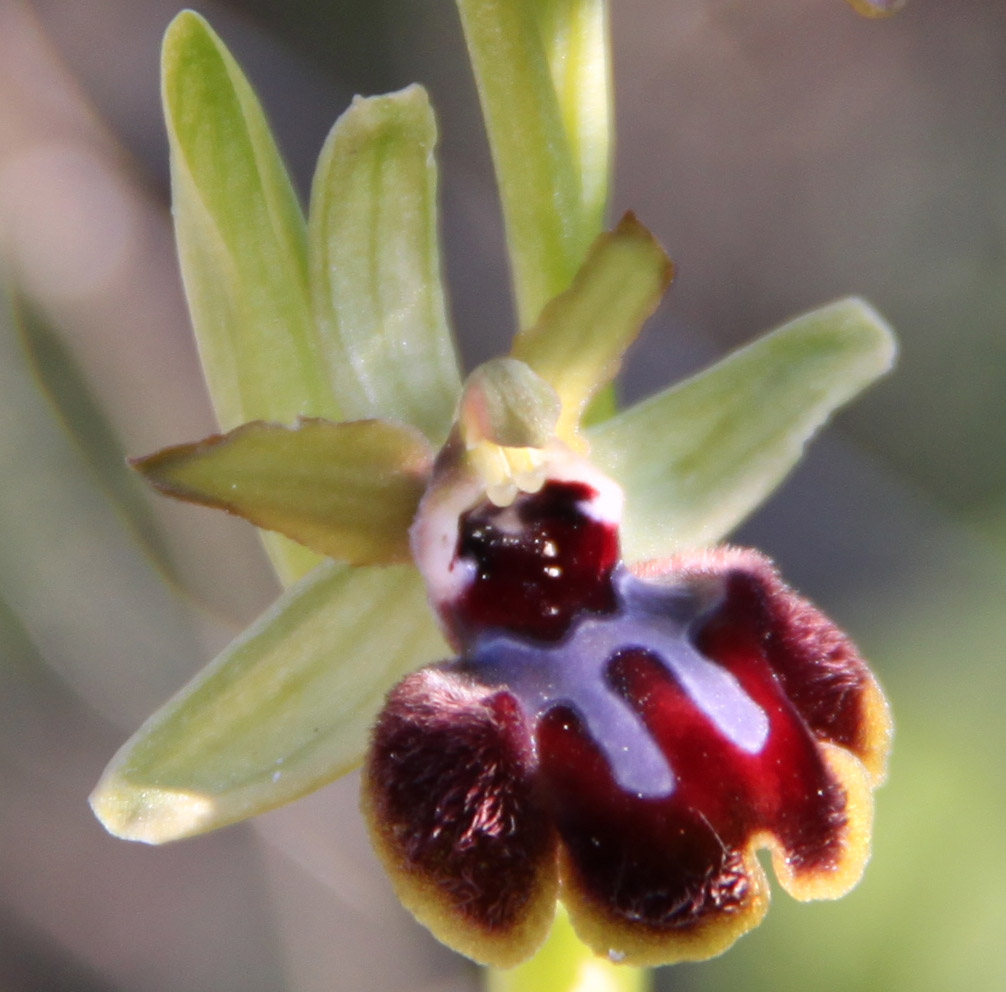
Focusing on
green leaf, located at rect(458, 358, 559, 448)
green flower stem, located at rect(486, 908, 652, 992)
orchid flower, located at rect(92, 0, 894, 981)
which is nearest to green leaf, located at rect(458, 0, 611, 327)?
orchid flower, located at rect(92, 0, 894, 981)

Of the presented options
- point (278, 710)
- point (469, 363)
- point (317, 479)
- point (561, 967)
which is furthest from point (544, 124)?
point (469, 363)

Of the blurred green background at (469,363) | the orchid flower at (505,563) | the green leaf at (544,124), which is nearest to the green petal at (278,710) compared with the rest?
the orchid flower at (505,563)

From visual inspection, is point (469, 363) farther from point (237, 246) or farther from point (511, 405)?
point (511, 405)

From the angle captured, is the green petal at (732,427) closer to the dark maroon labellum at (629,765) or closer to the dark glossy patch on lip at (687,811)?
the dark maroon labellum at (629,765)

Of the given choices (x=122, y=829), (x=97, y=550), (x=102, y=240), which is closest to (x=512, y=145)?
(x=122, y=829)

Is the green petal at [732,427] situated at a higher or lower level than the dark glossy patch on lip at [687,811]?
higher

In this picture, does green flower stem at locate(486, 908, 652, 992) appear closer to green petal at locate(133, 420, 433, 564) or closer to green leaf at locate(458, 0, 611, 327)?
green petal at locate(133, 420, 433, 564)
